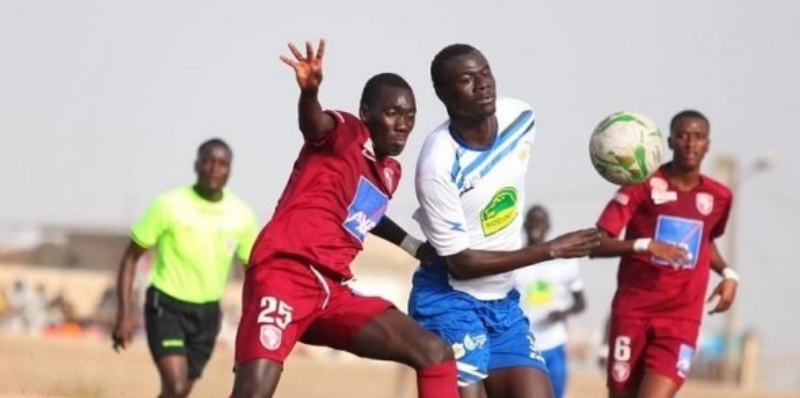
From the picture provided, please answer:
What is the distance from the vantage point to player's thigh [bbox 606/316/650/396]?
12.5 meters

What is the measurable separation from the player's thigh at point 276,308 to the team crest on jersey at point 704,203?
3851 mm

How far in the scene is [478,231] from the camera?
9953 mm

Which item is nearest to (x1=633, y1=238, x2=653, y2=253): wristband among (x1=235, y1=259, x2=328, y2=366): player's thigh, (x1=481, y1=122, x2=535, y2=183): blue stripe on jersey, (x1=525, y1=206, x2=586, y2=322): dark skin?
(x1=481, y1=122, x2=535, y2=183): blue stripe on jersey

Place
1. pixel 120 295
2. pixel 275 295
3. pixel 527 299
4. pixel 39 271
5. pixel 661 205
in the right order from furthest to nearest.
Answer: pixel 39 271 → pixel 527 299 → pixel 120 295 → pixel 661 205 → pixel 275 295

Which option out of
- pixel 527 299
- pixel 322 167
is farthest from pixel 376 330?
pixel 527 299

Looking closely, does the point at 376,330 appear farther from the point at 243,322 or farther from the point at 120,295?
the point at 120,295

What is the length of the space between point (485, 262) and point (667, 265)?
309cm

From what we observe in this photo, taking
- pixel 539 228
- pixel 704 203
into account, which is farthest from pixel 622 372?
pixel 539 228

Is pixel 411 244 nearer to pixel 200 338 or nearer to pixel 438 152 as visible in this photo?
pixel 438 152

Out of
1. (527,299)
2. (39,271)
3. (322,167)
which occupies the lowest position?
(39,271)

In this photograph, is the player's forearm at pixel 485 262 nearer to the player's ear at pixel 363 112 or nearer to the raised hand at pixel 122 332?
the player's ear at pixel 363 112

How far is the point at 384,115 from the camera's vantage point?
9602 mm

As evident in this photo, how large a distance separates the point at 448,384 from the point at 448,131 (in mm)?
1380

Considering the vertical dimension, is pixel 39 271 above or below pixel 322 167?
below
